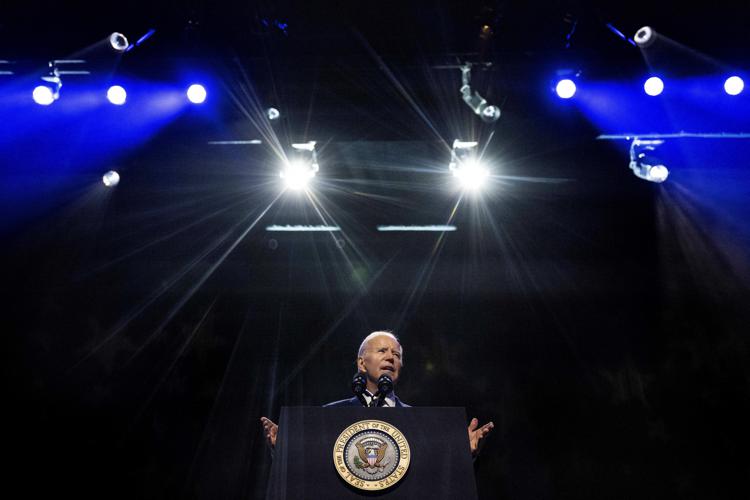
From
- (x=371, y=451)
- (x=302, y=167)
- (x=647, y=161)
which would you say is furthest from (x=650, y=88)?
(x=371, y=451)

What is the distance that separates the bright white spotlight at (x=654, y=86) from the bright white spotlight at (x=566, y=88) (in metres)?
0.51

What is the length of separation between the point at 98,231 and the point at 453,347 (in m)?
3.84

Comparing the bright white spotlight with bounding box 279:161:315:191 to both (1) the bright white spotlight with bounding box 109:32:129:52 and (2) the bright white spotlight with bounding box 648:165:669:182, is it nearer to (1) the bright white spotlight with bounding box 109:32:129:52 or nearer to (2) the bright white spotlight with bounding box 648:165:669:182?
(1) the bright white spotlight with bounding box 109:32:129:52

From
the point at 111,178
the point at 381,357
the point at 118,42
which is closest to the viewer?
the point at 381,357

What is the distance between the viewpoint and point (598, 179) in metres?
5.27

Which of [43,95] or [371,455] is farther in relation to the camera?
[43,95]

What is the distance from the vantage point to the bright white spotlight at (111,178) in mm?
5422

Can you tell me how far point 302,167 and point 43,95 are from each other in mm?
2055

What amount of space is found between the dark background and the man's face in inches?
73.4

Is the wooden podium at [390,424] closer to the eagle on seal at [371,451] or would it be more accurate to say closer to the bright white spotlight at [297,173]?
the eagle on seal at [371,451]

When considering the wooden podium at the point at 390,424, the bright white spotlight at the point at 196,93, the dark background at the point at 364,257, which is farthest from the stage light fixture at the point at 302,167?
the wooden podium at the point at 390,424

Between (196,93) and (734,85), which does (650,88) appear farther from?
(196,93)

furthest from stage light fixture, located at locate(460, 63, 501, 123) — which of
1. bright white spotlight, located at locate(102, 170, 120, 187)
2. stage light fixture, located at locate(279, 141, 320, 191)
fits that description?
bright white spotlight, located at locate(102, 170, 120, 187)

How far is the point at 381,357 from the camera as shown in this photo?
10.8ft
